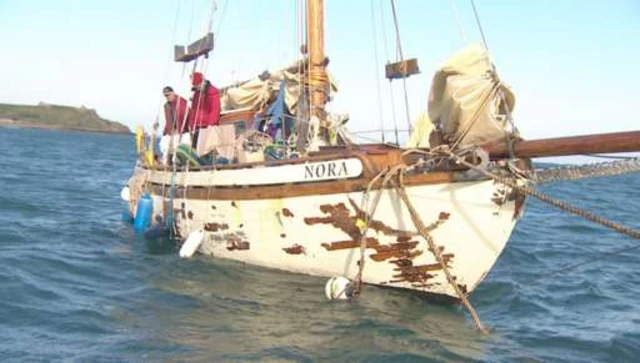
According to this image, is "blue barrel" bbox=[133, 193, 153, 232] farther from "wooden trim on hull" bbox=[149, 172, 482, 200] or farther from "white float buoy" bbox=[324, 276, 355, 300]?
"white float buoy" bbox=[324, 276, 355, 300]

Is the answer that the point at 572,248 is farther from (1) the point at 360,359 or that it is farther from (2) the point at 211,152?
(1) the point at 360,359

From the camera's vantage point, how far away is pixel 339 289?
8.70 m

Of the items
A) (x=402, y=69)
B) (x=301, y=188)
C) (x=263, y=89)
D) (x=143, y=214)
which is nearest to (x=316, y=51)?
(x=402, y=69)

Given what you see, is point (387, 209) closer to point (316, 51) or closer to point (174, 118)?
point (316, 51)

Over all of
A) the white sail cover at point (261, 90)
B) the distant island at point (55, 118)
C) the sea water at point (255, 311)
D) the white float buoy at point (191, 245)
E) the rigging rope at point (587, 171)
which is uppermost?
the distant island at point (55, 118)

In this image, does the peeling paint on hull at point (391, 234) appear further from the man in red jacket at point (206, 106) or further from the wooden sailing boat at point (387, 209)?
the man in red jacket at point (206, 106)

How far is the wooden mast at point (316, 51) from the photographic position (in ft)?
39.6

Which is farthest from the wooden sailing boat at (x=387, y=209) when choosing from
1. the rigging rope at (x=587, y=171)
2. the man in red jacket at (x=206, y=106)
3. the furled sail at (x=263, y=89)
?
the furled sail at (x=263, y=89)

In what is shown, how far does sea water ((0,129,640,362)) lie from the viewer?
22.5ft

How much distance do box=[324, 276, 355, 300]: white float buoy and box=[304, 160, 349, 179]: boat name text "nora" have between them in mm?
1434

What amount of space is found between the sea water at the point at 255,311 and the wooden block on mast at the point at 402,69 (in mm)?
4144

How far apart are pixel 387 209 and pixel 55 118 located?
438ft

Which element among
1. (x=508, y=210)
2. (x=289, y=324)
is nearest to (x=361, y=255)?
(x=289, y=324)

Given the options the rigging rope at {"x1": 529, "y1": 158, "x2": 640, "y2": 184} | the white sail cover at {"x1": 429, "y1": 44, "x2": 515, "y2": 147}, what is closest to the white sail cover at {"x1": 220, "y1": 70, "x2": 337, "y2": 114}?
the white sail cover at {"x1": 429, "y1": 44, "x2": 515, "y2": 147}
